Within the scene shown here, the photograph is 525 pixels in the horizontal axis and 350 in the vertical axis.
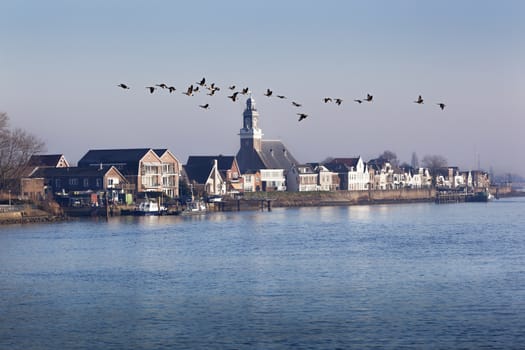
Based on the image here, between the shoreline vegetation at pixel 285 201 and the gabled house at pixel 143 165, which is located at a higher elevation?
the gabled house at pixel 143 165

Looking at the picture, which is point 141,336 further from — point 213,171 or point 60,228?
point 213,171

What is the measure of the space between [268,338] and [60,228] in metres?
51.2

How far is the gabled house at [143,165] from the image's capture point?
108188 millimetres

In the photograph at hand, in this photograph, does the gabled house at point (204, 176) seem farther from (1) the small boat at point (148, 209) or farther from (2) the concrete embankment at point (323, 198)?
(1) the small boat at point (148, 209)

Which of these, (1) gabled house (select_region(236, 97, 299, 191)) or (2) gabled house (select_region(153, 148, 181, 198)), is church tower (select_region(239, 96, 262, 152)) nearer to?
(1) gabled house (select_region(236, 97, 299, 191))

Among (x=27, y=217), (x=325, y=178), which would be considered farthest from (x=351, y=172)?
(x=27, y=217)

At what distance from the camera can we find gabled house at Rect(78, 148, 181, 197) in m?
108

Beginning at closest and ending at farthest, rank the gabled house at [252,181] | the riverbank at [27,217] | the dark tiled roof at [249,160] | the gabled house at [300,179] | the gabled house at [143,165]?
1. the riverbank at [27,217]
2. the gabled house at [143,165]
3. the gabled house at [252,181]
4. the dark tiled roof at [249,160]
5. the gabled house at [300,179]

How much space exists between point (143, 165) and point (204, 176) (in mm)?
15895

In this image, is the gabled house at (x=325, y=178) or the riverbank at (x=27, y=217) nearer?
the riverbank at (x=27, y=217)

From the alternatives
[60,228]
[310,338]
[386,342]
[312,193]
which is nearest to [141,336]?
[310,338]

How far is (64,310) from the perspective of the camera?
36.1m

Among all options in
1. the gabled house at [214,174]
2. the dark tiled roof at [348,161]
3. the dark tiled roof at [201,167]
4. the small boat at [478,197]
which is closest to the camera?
the gabled house at [214,174]

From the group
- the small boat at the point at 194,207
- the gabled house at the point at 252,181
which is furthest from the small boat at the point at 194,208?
the gabled house at the point at 252,181
